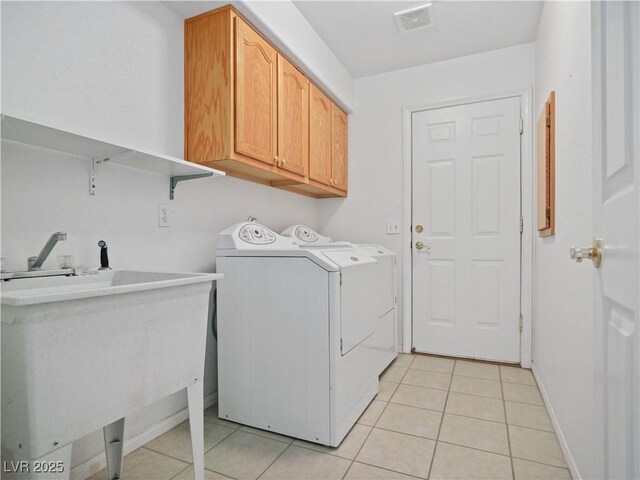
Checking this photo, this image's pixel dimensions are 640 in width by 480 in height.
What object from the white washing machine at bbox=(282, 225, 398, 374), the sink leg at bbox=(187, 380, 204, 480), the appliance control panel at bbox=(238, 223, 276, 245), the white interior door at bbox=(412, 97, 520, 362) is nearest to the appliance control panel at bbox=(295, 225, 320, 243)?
the white washing machine at bbox=(282, 225, 398, 374)

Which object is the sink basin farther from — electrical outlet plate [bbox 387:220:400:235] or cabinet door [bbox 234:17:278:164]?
electrical outlet plate [bbox 387:220:400:235]

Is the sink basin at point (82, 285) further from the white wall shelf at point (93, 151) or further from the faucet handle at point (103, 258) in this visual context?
the white wall shelf at point (93, 151)

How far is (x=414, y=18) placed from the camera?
2.28m

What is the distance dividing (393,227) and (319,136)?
3.32 feet

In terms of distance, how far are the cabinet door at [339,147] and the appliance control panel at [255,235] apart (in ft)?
3.28

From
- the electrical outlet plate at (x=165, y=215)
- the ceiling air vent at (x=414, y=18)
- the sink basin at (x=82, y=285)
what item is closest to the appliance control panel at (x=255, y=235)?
the electrical outlet plate at (x=165, y=215)

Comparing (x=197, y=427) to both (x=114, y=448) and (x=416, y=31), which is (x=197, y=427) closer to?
(x=114, y=448)

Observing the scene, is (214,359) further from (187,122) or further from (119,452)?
(187,122)

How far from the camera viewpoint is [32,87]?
120cm

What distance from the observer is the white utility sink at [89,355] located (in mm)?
756

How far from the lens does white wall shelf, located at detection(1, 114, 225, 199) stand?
104 centimetres

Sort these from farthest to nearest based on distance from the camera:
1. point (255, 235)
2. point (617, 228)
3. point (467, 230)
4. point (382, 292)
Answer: point (467, 230) < point (382, 292) < point (255, 235) < point (617, 228)

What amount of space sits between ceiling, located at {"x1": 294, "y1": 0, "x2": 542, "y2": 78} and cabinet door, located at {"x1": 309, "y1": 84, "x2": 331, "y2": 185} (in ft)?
1.40

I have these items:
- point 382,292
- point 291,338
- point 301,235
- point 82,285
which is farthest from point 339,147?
point 82,285
